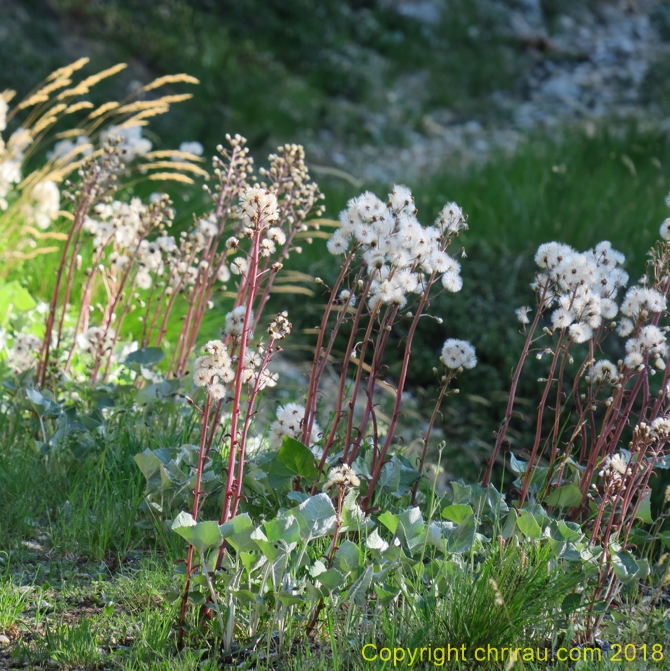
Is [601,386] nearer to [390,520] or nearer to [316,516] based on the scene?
[390,520]

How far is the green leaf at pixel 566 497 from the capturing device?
2160mm

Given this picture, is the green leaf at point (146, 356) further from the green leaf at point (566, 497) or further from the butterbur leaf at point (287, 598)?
the green leaf at point (566, 497)

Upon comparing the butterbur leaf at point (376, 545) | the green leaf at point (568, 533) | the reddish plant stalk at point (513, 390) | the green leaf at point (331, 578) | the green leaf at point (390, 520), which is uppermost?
the reddish plant stalk at point (513, 390)

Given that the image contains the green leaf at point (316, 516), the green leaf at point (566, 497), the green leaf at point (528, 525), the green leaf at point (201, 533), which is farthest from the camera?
the green leaf at point (566, 497)

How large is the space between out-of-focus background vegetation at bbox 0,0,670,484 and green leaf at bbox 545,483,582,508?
1.69m

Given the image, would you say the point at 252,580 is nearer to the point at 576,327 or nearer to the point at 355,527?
the point at 355,527

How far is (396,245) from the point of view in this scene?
6.44 feet

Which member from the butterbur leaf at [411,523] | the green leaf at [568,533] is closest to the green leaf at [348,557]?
→ the butterbur leaf at [411,523]

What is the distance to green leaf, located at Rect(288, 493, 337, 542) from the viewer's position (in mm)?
1800

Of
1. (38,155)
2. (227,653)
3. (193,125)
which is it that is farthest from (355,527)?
(193,125)

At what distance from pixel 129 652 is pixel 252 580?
304 millimetres

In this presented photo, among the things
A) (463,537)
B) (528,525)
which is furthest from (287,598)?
(528,525)

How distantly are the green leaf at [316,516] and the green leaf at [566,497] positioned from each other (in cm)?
69

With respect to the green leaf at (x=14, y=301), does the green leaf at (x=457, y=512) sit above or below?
above
